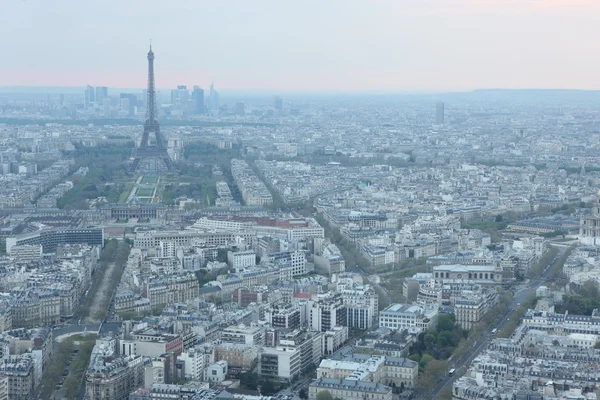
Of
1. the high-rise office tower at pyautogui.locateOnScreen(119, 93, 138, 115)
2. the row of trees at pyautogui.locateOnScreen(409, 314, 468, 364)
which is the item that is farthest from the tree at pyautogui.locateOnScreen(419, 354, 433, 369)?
the high-rise office tower at pyautogui.locateOnScreen(119, 93, 138, 115)

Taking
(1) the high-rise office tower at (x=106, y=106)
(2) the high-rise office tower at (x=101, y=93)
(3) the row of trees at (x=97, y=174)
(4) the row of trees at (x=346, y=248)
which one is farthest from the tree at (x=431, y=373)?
(2) the high-rise office tower at (x=101, y=93)

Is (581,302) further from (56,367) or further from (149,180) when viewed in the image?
(149,180)

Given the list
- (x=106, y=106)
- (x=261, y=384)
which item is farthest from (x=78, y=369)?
(x=106, y=106)

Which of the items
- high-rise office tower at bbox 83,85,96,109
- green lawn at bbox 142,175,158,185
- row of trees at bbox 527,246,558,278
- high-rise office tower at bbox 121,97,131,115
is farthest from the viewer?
high-rise office tower at bbox 83,85,96,109

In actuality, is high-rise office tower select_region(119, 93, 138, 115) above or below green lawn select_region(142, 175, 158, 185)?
above

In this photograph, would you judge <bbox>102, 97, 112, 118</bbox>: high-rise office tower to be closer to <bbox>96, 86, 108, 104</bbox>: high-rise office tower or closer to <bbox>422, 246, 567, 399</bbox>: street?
<bbox>96, 86, 108, 104</bbox>: high-rise office tower

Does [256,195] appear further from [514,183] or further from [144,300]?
[144,300]

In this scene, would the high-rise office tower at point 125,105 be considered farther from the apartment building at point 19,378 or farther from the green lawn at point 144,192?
the apartment building at point 19,378

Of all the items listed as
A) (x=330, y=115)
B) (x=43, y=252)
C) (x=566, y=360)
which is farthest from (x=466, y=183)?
(x=330, y=115)

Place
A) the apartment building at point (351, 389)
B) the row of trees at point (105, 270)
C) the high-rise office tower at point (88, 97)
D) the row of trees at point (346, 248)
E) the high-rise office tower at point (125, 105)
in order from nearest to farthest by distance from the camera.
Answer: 1. the apartment building at point (351, 389)
2. the row of trees at point (105, 270)
3. the row of trees at point (346, 248)
4. the high-rise office tower at point (125, 105)
5. the high-rise office tower at point (88, 97)
